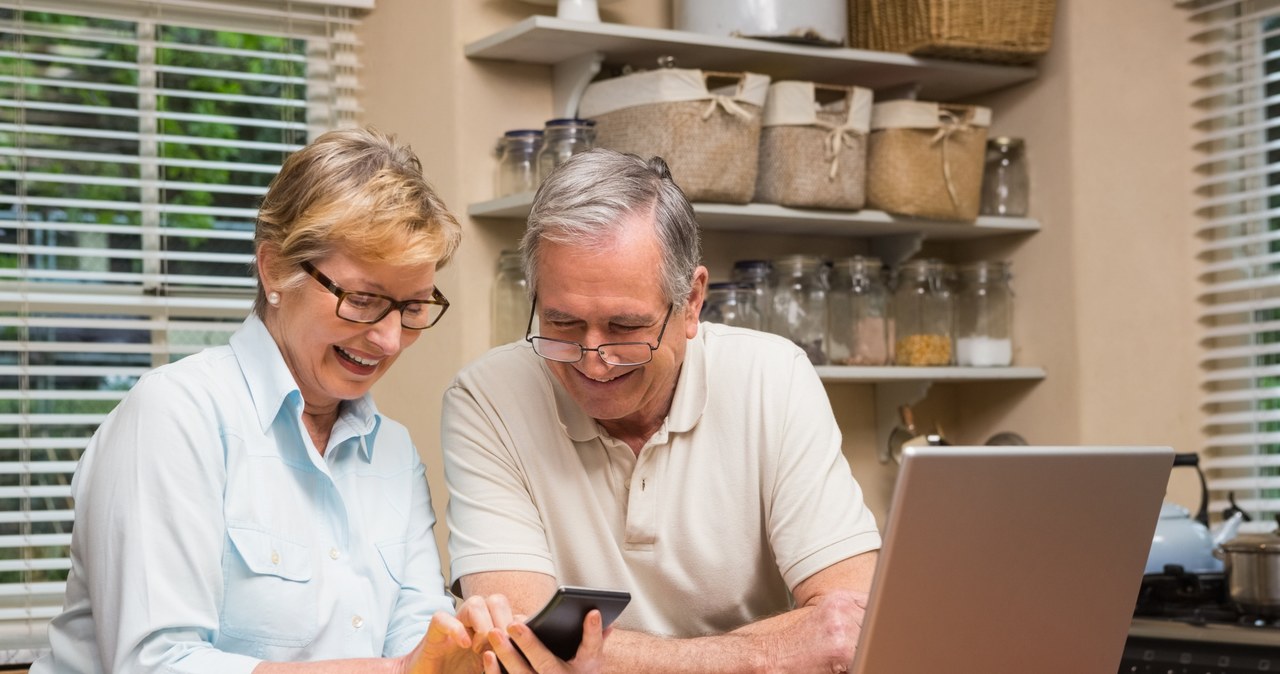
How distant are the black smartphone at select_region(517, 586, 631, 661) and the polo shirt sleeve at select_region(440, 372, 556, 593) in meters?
0.41

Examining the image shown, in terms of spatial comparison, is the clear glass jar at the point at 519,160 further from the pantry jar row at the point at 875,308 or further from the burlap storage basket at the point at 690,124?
the pantry jar row at the point at 875,308

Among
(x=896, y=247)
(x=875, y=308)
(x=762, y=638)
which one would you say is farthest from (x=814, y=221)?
(x=762, y=638)

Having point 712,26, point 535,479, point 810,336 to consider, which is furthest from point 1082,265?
point 535,479

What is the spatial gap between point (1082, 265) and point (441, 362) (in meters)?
1.51

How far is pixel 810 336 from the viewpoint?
2.96 meters

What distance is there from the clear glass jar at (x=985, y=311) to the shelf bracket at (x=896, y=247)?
0.14 meters

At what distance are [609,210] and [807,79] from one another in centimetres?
151

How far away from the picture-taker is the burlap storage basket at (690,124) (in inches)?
103

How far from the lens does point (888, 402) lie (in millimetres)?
3268

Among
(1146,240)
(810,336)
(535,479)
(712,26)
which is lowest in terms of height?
(535,479)

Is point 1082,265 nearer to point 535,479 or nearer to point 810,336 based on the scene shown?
point 810,336

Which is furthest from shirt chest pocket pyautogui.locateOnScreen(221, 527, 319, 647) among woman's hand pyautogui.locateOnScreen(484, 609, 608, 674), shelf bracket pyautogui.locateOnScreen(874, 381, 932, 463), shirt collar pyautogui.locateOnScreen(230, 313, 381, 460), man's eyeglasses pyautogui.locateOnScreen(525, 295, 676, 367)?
shelf bracket pyautogui.locateOnScreen(874, 381, 932, 463)

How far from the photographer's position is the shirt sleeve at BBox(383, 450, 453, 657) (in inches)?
67.3

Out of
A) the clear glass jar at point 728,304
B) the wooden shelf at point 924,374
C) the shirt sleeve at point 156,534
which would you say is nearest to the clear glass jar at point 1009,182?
the wooden shelf at point 924,374
